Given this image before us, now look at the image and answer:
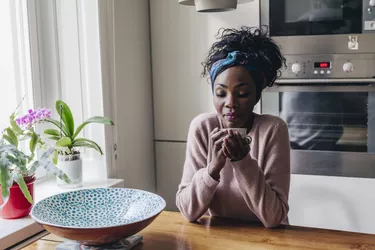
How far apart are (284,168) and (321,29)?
0.89m

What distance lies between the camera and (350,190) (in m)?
1.98

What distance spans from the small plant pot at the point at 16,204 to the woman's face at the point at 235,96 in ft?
2.16

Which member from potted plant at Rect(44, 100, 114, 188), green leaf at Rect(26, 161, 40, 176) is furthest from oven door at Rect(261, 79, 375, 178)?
green leaf at Rect(26, 161, 40, 176)

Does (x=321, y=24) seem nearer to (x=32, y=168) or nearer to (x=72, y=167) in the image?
(x=72, y=167)

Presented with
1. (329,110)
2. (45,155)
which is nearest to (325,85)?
(329,110)

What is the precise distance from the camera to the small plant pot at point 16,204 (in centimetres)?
140

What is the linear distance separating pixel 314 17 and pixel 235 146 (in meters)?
1.09

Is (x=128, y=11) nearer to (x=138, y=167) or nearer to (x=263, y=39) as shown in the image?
(x=138, y=167)

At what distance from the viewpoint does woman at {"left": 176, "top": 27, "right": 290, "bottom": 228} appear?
115 centimetres

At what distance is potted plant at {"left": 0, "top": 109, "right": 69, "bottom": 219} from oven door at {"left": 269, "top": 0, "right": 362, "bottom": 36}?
1059mm

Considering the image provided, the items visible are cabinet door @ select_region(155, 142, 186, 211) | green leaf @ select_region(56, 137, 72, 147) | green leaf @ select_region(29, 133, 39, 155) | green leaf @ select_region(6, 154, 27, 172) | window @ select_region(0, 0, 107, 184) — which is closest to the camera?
green leaf @ select_region(6, 154, 27, 172)

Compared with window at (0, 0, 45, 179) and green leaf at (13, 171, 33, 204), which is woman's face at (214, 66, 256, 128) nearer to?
green leaf at (13, 171, 33, 204)

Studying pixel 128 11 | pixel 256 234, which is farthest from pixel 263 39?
pixel 128 11

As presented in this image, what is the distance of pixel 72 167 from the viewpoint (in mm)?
1709
